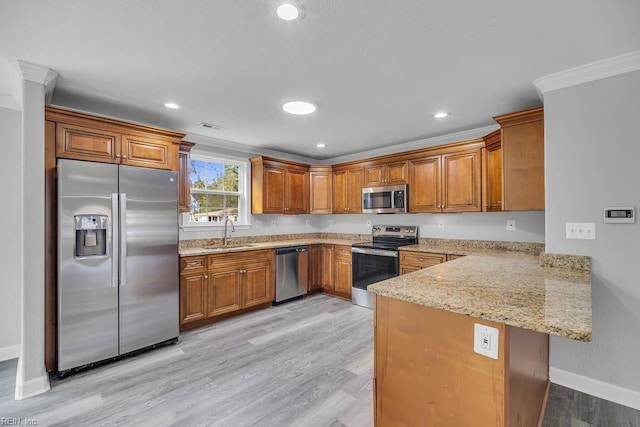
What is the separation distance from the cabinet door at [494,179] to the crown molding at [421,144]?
0.48m

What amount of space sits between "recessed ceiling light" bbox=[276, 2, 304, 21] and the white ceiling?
0.14ft

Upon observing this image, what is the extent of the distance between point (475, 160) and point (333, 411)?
3103 mm

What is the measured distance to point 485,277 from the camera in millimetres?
1859

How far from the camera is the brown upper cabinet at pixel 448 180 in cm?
361

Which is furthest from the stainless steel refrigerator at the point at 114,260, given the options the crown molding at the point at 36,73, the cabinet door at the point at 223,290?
the crown molding at the point at 36,73

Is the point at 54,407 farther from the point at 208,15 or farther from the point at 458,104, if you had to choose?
the point at 458,104

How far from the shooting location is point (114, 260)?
2688mm

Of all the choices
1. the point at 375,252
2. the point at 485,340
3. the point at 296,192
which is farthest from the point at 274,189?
the point at 485,340

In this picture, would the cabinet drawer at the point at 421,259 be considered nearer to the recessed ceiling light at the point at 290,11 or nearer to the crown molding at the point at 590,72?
the crown molding at the point at 590,72

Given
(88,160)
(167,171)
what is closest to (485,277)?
(167,171)

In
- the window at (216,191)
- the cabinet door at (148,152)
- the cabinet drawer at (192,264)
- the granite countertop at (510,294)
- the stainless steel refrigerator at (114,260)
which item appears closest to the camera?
the granite countertop at (510,294)

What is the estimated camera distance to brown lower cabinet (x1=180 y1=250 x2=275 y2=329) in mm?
3404

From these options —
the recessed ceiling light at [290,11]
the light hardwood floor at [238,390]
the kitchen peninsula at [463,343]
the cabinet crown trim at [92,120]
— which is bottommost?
the light hardwood floor at [238,390]

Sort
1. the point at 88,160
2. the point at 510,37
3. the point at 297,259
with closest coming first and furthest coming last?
1. the point at 510,37
2. the point at 88,160
3. the point at 297,259
